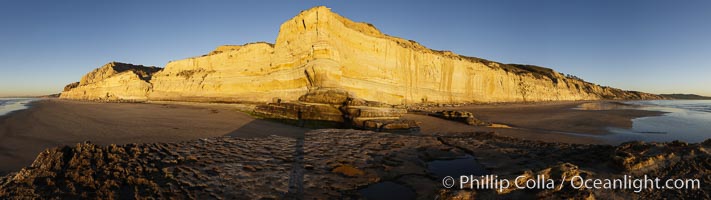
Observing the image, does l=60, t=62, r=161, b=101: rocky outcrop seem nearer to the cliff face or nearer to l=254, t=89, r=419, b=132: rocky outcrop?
the cliff face

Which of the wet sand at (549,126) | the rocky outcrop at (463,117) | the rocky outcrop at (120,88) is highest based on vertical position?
the rocky outcrop at (120,88)

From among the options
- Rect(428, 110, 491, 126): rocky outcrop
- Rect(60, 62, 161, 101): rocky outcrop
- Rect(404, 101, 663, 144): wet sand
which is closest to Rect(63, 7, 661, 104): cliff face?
Rect(60, 62, 161, 101): rocky outcrop

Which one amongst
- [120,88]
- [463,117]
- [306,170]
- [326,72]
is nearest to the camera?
[306,170]

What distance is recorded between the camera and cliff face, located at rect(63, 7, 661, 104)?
61.7 feet

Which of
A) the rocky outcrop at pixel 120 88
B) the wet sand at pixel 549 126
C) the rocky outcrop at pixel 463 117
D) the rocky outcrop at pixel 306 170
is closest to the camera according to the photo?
the rocky outcrop at pixel 306 170

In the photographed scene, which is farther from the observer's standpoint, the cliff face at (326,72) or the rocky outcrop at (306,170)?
the cliff face at (326,72)

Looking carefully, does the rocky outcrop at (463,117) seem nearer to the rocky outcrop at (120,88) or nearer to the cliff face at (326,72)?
the cliff face at (326,72)

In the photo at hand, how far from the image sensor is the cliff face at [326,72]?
18812 millimetres

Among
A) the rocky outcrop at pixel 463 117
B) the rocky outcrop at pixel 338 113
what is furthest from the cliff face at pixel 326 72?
the rocky outcrop at pixel 463 117

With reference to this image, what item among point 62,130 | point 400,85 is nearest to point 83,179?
point 62,130

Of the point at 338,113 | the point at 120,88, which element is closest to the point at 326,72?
the point at 338,113

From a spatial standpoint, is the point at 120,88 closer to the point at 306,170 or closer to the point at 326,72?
the point at 326,72

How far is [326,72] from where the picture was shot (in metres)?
17.1

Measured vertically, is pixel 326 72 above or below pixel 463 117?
above
